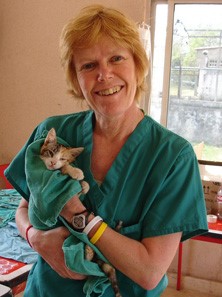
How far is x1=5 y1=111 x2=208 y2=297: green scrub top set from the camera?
2.98ft

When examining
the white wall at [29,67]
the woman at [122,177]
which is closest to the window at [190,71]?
the white wall at [29,67]

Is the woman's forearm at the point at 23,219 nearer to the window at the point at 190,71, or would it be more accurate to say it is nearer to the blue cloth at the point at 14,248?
the blue cloth at the point at 14,248

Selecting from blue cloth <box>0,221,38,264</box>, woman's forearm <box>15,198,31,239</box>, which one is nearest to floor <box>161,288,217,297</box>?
blue cloth <box>0,221,38,264</box>

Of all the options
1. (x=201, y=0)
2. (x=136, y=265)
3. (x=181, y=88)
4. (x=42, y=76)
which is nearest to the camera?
(x=136, y=265)

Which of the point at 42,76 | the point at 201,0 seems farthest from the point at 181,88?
the point at 42,76

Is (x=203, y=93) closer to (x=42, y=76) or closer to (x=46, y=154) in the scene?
(x=42, y=76)

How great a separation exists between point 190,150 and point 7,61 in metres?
2.51

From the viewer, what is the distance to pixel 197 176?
3.08 feet

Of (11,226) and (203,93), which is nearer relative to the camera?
(11,226)

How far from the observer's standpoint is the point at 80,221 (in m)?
0.90

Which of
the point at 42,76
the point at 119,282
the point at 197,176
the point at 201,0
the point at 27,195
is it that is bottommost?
the point at 119,282

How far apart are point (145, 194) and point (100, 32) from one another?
0.43m

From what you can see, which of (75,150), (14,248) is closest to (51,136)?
(75,150)

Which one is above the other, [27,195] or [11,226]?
[27,195]
